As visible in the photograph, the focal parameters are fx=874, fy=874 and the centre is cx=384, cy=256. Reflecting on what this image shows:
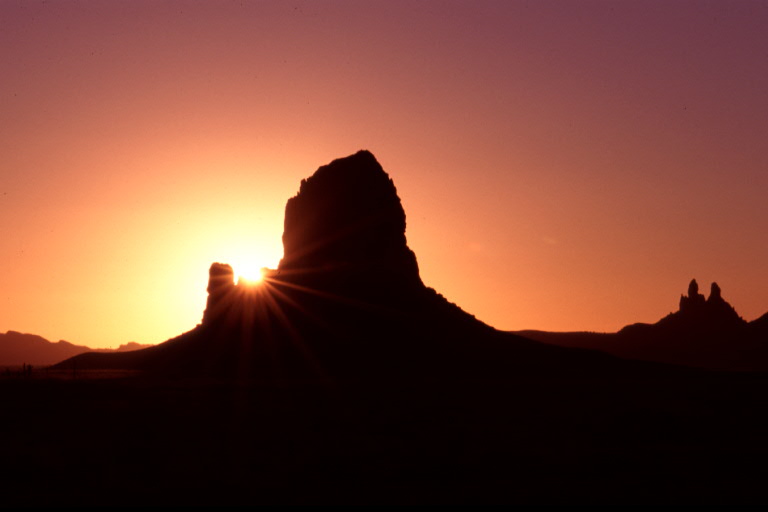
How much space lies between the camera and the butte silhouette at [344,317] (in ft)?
318

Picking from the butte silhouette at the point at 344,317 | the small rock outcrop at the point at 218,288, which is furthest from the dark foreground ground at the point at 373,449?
the small rock outcrop at the point at 218,288

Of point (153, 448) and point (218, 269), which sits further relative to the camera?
point (218, 269)

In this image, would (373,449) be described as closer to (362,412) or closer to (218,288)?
(362,412)

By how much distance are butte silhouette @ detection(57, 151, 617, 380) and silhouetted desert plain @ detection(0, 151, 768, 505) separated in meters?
0.30

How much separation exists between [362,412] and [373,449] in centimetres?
1636

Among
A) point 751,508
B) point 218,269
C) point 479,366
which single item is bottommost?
point 751,508

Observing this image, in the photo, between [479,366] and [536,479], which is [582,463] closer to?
[536,479]

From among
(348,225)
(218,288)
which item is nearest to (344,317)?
(348,225)

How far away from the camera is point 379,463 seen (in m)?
33.2

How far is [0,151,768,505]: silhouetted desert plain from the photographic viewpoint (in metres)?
28.5

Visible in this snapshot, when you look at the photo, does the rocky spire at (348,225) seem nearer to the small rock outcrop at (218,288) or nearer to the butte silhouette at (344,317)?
the butte silhouette at (344,317)

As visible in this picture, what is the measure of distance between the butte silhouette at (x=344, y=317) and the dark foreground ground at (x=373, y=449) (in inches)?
1167

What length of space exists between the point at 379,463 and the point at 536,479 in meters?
6.39

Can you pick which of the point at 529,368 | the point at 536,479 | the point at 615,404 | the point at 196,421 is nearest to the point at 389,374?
the point at 529,368
